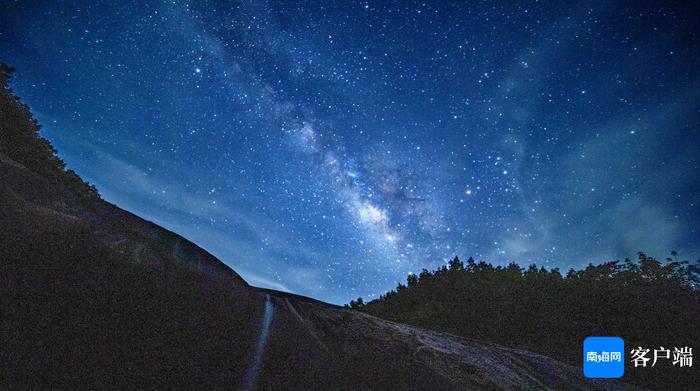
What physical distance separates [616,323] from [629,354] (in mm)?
1020

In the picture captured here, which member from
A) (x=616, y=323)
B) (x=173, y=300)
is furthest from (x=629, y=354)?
(x=173, y=300)

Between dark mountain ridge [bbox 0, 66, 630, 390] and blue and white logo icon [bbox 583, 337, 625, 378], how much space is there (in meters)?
1.98

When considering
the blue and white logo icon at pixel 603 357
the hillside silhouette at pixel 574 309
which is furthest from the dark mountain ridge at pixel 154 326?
the hillside silhouette at pixel 574 309

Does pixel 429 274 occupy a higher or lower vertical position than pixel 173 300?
higher

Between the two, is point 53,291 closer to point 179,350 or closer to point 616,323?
point 179,350

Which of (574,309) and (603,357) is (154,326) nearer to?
(603,357)

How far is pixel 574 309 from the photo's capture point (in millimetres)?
10906

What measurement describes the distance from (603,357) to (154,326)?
11.0m

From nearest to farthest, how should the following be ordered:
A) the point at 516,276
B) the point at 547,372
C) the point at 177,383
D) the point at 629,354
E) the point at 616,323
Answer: the point at 177,383 → the point at 547,372 → the point at 629,354 → the point at 616,323 → the point at 516,276

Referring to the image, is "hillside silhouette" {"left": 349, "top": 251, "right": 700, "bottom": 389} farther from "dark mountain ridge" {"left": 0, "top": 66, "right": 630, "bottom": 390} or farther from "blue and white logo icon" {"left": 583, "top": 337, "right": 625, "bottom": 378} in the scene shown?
"dark mountain ridge" {"left": 0, "top": 66, "right": 630, "bottom": 390}

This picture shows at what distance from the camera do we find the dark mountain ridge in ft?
8.84

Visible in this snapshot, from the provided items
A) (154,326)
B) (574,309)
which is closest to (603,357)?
(574,309)

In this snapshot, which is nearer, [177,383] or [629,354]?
[177,383]

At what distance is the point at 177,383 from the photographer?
2.97 metres
